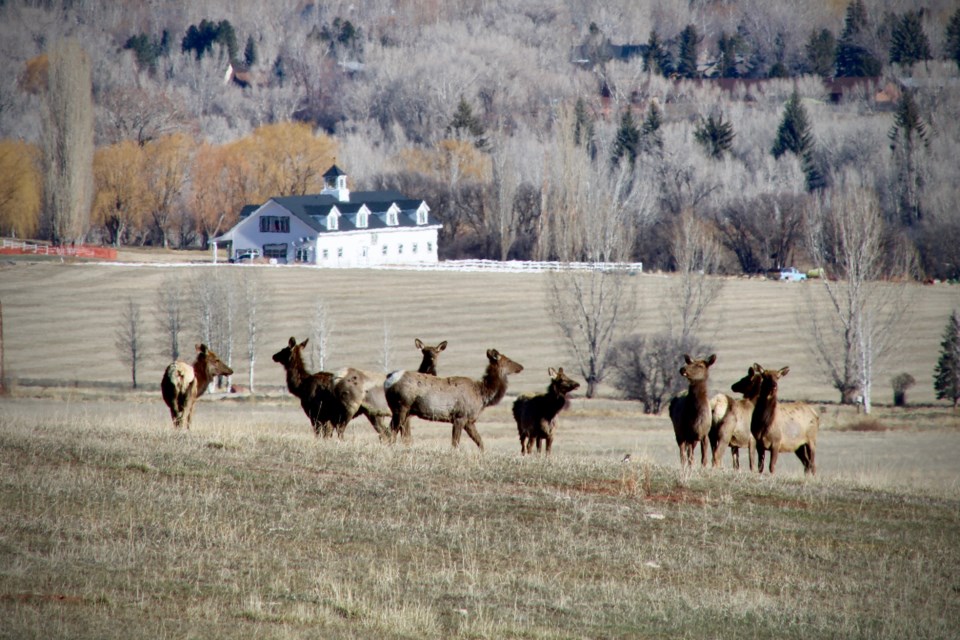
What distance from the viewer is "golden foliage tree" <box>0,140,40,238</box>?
113m

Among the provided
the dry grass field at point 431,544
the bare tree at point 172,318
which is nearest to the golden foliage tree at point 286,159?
the bare tree at point 172,318

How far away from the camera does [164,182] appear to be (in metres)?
122

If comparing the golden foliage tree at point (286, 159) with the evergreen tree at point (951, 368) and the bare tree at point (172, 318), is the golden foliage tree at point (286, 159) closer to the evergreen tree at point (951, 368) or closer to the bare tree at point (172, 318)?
the bare tree at point (172, 318)

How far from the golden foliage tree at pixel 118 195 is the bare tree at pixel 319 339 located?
50.6 metres

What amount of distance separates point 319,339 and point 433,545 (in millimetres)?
57088

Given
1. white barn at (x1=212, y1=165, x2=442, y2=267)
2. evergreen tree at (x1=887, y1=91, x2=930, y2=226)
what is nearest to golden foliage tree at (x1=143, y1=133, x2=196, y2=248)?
white barn at (x1=212, y1=165, x2=442, y2=267)

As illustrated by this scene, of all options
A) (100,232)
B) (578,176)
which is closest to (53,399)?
(578,176)

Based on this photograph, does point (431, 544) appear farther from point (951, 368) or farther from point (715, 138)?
point (715, 138)

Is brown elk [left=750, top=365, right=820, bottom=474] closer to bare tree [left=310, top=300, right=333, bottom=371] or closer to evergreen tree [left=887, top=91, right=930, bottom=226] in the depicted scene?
bare tree [left=310, top=300, right=333, bottom=371]

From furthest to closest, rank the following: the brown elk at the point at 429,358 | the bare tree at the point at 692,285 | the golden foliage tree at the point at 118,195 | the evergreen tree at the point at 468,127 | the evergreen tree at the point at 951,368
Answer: the evergreen tree at the point at 468,127 → the golden foliage tree at the point at 118,195 → the bare tree at the point at 692,285 → the evergreen tree at the point at 951,368 → the brown elk at the point at 429,358

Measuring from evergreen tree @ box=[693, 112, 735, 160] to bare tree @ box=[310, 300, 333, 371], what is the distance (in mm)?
74833

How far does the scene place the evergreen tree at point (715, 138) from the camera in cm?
13788

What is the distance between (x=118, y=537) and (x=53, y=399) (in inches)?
1408

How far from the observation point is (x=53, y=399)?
46031 millimetres
